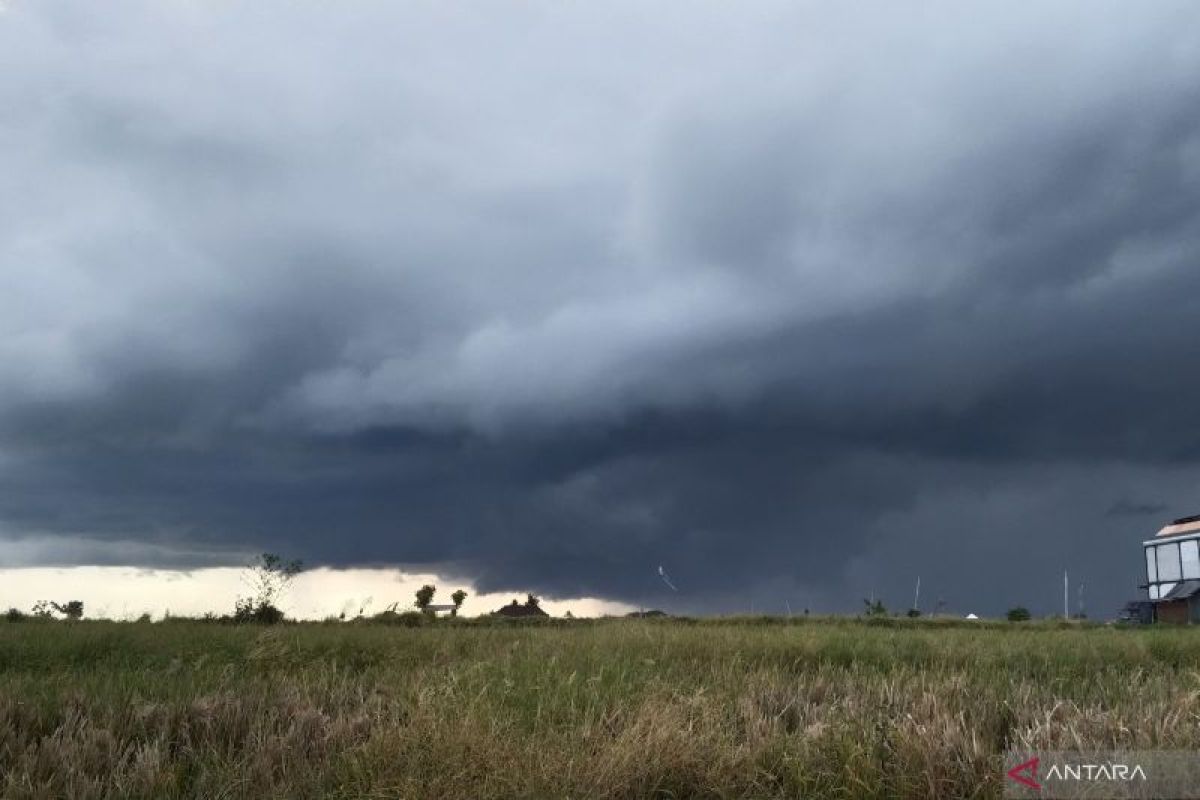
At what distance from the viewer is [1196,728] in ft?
20.7

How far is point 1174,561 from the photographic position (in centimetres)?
6006

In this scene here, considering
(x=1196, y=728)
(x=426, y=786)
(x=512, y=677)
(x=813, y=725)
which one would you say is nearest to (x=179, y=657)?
(x=512, y=677)

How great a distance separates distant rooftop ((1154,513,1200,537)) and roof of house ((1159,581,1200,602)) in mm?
3417

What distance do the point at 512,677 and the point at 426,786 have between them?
3.52 meters

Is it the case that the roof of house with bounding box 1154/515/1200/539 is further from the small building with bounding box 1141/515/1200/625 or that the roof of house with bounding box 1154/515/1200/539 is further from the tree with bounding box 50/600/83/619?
the tree with bounding box 50/600/83/619

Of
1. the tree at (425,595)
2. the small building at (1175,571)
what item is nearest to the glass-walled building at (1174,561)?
the small building at (1175,571)

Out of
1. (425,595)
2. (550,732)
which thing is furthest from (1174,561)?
(550,732)

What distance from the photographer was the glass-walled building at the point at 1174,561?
57.8 meters

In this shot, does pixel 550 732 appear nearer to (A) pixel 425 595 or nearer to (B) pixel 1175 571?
(A) pixel 425 595

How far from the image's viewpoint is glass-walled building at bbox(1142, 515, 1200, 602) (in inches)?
2274

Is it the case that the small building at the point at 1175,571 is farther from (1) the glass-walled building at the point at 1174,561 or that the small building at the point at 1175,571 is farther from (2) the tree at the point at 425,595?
(2) the tree at the point at 425,595

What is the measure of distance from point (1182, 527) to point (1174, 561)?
2.34 metres

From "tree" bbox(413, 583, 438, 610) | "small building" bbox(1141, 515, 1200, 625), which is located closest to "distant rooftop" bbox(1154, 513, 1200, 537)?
"small building" bbox(1141, 515, 1200, 625)

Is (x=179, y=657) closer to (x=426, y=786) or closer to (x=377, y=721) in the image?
(x=377, y=721)
